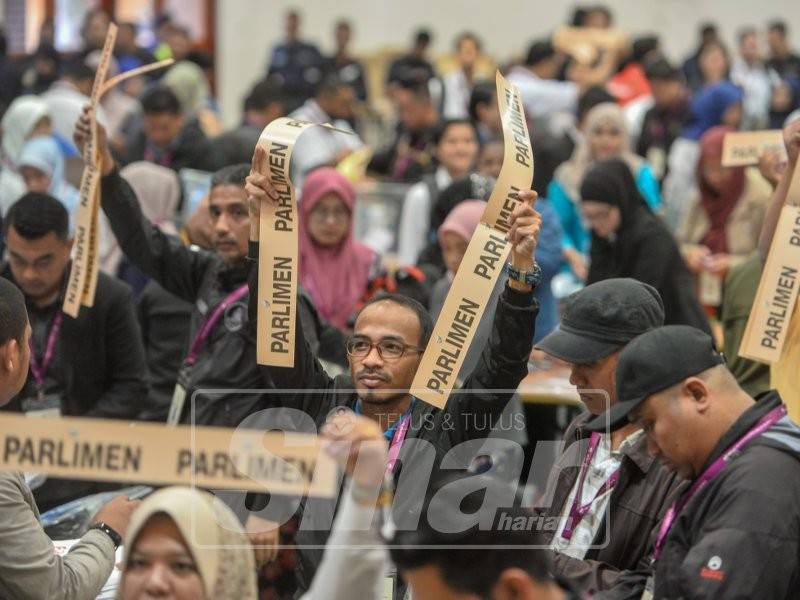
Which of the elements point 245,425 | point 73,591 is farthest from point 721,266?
point 73,591

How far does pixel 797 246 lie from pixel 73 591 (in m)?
2.64

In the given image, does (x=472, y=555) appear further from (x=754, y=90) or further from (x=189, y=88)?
(x=754, y=90)

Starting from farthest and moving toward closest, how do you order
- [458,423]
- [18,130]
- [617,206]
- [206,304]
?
1. [18,130]
2. [617,206]
3. [206,304]
4. [458,423]

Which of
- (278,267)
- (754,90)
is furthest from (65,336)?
(754,90)

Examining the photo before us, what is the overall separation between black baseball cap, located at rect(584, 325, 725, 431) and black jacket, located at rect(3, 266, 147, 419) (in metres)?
3.17

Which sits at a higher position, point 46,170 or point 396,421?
point 396,421

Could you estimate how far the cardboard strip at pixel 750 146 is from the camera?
6.40m

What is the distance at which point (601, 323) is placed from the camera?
4.99 metres

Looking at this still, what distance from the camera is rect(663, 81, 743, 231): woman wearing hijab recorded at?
1321 centimetres

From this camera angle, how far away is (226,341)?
608 cm

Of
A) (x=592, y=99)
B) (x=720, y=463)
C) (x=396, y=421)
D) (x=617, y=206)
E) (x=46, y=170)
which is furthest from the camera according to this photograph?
(x=592, y=99)

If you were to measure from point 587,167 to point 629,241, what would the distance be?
2.82 meters

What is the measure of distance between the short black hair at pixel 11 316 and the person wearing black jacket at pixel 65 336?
182cm

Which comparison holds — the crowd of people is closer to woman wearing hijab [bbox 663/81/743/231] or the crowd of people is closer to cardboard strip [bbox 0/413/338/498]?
cardboard strip [bbox 0/413/338/498]
